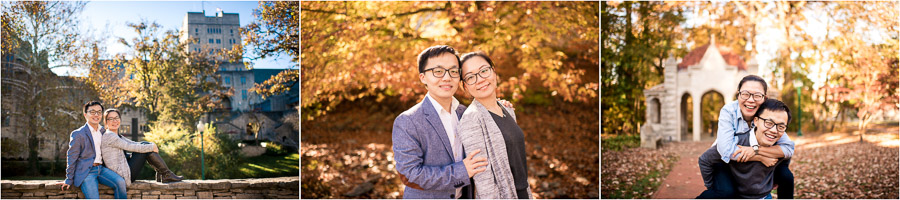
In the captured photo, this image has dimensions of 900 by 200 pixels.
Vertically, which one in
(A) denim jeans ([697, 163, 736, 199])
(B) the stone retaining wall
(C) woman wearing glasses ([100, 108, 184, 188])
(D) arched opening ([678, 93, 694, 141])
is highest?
(D) arched opening ([678, 93, 694, 141])

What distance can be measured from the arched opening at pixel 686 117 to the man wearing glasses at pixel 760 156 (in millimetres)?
741

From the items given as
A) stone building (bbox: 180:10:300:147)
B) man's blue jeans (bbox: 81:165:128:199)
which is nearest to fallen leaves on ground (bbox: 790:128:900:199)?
stone building (bbox: 180:10:300:147)

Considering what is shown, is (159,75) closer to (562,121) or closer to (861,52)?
(562,121)

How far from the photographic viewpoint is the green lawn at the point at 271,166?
625 cm

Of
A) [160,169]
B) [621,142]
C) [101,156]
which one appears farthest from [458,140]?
[101,156]

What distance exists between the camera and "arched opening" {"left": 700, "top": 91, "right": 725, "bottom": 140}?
5.92m

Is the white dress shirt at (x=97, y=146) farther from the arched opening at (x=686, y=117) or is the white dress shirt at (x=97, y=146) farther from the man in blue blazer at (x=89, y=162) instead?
the arched opening at (x=686, y=117)

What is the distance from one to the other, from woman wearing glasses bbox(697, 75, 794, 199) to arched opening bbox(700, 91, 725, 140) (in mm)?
330

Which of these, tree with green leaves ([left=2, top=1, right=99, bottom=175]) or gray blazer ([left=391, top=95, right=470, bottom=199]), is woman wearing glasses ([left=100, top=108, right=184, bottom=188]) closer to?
tree with green leaves ([left=2, top=1, right=99, bottom=175])

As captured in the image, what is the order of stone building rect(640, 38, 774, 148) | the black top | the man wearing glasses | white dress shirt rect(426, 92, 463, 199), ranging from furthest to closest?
stone building rect(640, 38, 774, 148), the man wearing glasses, the black top, white dress shirt rect(426, 92, 463, 199)

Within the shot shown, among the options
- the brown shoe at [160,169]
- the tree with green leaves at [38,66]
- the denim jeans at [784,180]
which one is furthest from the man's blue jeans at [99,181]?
the denim jeans at [784,180]

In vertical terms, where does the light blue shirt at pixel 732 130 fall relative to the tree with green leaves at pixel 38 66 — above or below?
below

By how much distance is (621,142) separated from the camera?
6578mm

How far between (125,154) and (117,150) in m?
0.09
